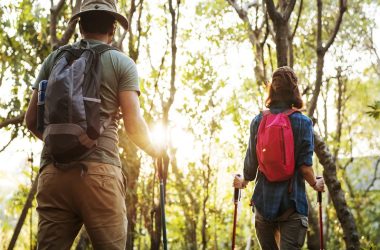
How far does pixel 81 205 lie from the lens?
104 inches

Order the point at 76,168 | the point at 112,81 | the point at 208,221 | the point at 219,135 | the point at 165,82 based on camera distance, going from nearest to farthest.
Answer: the point at 76,168 → the point at 112,81 → the point at 165,82 → the point at 219,135 → the point at 208,221

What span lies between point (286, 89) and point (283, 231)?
3.40ft

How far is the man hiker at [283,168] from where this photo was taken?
368cm

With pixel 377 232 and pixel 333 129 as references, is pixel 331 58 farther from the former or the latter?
pixel 377 232

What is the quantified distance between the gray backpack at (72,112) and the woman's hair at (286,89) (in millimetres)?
1643

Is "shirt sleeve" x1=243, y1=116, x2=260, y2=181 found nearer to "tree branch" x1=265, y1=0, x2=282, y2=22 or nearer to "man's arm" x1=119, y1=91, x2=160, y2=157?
"man's arm" x1=119, y1=91, x2=160, y2=157

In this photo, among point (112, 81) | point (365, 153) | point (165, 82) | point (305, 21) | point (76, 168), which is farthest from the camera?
point (365, 153)

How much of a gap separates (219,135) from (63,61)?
8834 millimetres

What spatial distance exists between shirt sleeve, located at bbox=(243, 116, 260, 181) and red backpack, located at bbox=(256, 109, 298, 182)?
0.17 m

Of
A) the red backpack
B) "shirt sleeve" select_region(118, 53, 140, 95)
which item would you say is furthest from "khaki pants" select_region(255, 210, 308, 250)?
"shirt sleeve" select_region(118, 53, 140, 95)

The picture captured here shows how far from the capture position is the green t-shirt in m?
2.74

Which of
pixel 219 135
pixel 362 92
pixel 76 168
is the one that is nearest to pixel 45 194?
pixel 76 168

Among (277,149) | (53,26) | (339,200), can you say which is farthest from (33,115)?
(339,200)

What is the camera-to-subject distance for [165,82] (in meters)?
10.5
